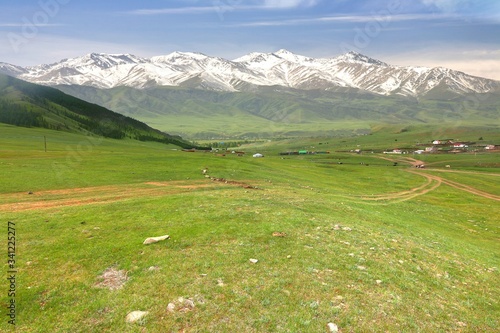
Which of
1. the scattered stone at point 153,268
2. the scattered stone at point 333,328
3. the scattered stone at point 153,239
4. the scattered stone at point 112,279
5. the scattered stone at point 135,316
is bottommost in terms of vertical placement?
the scattered stone at point 333,328

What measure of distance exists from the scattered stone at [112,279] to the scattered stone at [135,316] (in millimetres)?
2631

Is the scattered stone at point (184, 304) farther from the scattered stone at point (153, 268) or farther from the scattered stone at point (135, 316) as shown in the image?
the scattered stone at point (153, 268)

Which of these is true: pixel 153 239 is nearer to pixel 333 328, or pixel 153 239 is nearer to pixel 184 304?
pixel 184 304

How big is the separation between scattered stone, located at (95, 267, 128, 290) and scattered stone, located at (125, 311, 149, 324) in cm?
263

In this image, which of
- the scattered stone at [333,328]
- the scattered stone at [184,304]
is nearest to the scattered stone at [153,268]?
the scattered stone at [184,304]

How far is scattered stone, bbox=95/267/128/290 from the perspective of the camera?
16.4 meters

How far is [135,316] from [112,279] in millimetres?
4004

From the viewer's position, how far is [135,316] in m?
13.9

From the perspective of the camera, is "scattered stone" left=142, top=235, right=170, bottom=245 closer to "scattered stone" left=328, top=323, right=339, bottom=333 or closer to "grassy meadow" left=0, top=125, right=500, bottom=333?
"grassy meadow" left=0, top=125, right=500, bottom=333

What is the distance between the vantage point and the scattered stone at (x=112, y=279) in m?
16.4

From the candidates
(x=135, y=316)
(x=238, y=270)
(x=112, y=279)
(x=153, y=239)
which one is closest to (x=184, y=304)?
(x=135, y=316)

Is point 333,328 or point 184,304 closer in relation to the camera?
point 333,328

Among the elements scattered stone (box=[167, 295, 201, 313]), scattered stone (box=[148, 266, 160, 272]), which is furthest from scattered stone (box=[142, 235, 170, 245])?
scattered stone (box=[167, 295, 201, 313])

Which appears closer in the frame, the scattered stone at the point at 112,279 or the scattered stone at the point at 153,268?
the scattered stone at the point at 112,279
